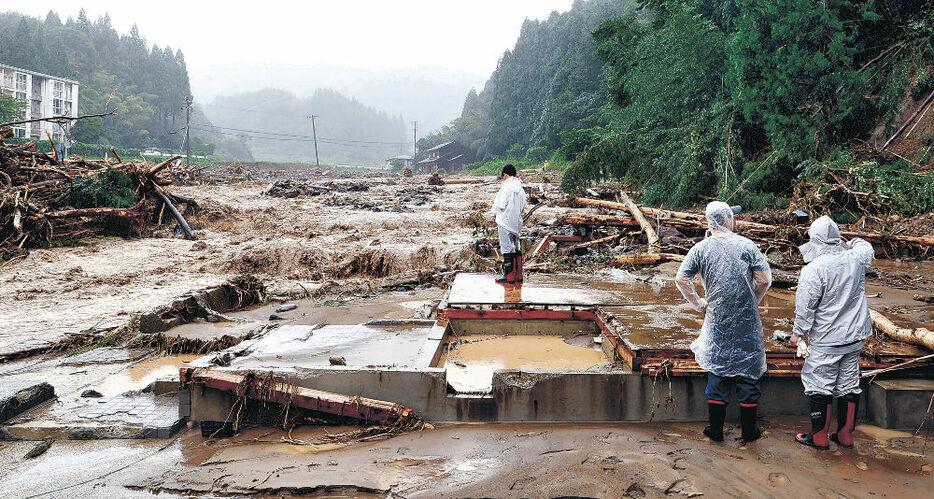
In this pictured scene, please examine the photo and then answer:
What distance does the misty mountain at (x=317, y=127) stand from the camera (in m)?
128

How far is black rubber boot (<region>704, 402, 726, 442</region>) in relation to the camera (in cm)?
392

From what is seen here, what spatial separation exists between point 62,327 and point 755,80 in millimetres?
13629

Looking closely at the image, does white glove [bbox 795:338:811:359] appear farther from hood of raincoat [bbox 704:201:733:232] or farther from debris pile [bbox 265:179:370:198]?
debris pile [bbox 265:179:370:198]

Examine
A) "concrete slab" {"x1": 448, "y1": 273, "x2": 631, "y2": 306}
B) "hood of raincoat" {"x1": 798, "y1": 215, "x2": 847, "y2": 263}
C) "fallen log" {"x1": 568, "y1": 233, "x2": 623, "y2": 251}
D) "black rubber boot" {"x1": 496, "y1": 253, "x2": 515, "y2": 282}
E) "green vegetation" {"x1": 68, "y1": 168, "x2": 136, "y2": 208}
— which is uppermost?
"green vegetation" {"x1": 68, "y1": 168, "x2": 136, "y2": 208}

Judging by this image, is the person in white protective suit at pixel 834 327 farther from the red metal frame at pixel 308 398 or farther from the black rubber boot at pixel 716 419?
the red metal frame at pixel 308 398

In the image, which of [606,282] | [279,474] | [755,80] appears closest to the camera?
[279,474]

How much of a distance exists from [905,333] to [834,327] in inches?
51.3

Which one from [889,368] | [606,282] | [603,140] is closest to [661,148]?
[603,140]

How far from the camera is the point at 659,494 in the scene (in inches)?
129

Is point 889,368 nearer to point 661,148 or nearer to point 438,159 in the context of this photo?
point 661,148

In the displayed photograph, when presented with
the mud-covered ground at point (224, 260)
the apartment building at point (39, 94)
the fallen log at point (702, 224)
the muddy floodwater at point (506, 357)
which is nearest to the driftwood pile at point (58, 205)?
the mud-covered ground at point (224, 260)

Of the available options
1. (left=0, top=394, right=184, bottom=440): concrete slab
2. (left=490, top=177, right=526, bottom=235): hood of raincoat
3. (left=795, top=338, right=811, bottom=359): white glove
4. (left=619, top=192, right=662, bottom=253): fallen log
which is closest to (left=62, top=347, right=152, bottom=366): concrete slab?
(left=0, top=394, right=184, bottom=440): concrete slab

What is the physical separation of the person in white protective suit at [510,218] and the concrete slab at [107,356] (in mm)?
4306

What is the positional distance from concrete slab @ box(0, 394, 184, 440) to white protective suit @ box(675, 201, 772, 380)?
3.98 metres
